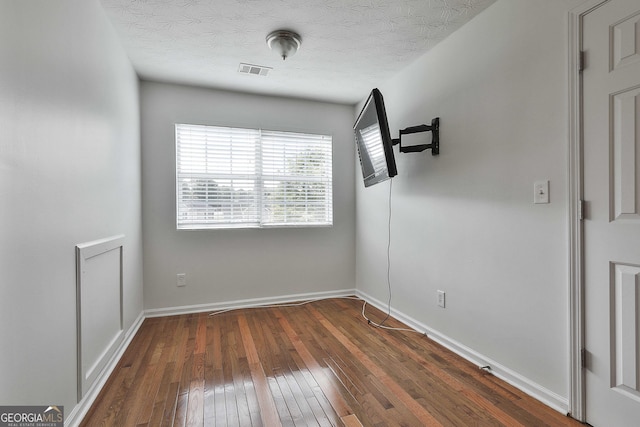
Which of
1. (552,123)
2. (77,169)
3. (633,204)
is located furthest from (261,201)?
(633,204)

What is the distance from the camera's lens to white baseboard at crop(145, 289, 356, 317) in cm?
311

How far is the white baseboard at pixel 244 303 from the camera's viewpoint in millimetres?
3109

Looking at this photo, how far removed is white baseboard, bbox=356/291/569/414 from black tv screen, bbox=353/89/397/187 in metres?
1.32

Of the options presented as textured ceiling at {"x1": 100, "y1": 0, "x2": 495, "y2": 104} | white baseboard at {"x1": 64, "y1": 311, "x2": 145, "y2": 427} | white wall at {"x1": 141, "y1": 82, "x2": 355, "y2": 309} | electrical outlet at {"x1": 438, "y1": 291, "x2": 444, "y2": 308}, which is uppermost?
textured ceiling at {"x1": 100, "y1": 0, "x2": 495, "y2": 104}

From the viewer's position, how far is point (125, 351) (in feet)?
7.57

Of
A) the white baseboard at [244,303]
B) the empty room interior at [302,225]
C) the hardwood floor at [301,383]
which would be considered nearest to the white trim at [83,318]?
the empty room interior at [302,225]

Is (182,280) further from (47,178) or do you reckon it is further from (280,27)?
(280,27)

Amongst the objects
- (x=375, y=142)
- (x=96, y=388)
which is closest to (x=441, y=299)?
(x=375, y=142)

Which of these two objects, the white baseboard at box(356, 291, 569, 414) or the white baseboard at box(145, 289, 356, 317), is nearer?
the white baseboard at box(356, 291, 569, 414)

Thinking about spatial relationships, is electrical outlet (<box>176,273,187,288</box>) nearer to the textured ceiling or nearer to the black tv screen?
the textured ceiling

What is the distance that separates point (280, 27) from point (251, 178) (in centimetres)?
162

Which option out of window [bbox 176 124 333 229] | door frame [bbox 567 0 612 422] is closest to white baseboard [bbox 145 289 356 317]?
window [bbox 176 124 333 229]

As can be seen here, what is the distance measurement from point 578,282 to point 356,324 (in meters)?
1.76

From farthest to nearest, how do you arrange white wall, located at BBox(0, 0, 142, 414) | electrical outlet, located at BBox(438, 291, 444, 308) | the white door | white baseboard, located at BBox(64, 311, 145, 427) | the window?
the window → electrical outlet, located at BBox(438, 291, 444, 308) → white baseboard, located at BBox(64, 311, 145, 427) → the white door → white wall, located at BBox(0, 0, 142, 414)
